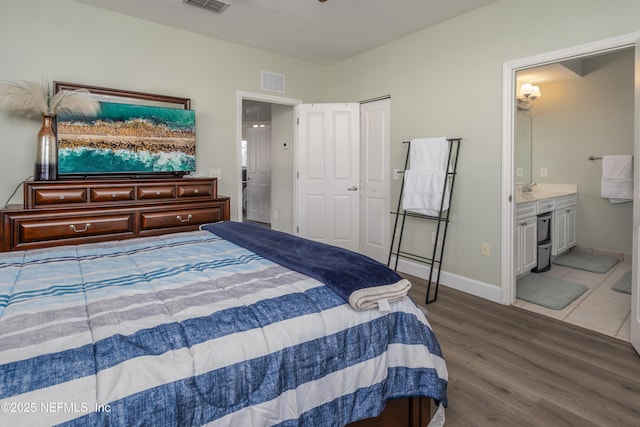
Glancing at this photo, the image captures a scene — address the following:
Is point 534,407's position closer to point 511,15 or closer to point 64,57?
point 511,15

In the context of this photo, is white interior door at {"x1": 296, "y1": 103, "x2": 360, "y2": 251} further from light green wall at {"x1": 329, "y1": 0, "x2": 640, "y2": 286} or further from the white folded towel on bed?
the white folded towel on bed

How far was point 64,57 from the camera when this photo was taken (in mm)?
3180

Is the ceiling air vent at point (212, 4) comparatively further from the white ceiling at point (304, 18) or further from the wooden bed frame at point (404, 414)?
the wooden bed frame at point (404, 414)

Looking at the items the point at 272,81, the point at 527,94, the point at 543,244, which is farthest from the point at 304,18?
the point at 543,244

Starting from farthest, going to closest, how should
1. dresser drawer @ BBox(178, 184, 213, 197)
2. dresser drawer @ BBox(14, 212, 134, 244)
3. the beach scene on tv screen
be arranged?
dresser drawer @ BBox(178, 184, 213, 197) → the beach scene on tv screen → dresser drawer @ BBox(14, 212, 134, 244)

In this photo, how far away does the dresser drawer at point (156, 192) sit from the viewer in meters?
3.21

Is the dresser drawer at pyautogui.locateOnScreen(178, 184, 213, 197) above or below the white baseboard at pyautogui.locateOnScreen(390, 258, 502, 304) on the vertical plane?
above

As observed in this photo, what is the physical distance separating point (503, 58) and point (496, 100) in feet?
1.15

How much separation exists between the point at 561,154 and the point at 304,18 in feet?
13.2

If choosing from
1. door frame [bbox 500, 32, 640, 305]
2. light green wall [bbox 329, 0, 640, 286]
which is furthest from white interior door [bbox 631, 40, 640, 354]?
door frame [bbox 500, 32, 640, 305]

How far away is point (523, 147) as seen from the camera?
516 centimetres

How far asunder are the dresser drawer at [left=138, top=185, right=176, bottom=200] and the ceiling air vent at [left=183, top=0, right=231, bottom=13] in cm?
164

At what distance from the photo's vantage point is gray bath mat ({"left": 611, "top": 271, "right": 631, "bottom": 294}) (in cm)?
350

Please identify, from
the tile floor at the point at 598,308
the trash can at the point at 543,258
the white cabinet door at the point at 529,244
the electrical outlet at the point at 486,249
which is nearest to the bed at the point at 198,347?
the tile floor at the point at 598,308
